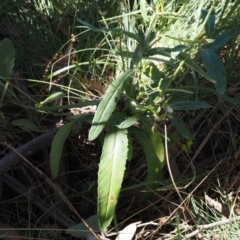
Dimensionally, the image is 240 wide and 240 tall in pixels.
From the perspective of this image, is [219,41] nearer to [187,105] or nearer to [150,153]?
[187,105]

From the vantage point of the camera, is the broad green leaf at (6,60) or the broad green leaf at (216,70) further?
the broad green leaf at (6,60)

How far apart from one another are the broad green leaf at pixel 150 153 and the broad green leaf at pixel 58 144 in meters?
0.18

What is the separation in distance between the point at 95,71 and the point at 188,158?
40 centimetres

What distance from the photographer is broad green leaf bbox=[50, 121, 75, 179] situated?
1.48m

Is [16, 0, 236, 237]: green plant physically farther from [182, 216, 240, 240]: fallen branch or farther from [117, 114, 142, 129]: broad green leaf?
[182, 216, 240, 240]: fallen branch

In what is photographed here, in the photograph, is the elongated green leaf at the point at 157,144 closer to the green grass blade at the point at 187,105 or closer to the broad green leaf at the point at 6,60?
the green grass blade at the point at 187,105

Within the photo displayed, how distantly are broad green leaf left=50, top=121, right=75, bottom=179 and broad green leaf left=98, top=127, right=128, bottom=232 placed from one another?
0.14 m

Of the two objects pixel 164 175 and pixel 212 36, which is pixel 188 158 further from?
pixel 212 36

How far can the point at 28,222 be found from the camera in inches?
60.4

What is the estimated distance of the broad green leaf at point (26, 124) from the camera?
5.21 ft

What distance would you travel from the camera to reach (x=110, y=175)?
1.37 m

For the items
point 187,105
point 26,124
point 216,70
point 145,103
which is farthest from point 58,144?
point 216,70

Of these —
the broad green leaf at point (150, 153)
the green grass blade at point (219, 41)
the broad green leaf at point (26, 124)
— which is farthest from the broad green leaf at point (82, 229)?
the green grass blade at point (219, 41)

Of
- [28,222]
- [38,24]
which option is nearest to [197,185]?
[28,222]
